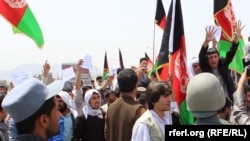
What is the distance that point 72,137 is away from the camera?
19.2ft

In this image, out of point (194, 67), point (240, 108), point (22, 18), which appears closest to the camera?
point (240, 108)

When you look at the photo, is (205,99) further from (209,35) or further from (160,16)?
(160,16)

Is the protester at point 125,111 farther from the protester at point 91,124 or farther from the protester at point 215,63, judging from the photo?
the protester at point 215,63

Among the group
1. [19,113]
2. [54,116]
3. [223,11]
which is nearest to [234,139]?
[54,116]

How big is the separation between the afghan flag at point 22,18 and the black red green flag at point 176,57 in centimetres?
242

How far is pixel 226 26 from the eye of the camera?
24.6 ft

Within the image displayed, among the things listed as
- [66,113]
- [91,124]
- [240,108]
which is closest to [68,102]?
[66,113]

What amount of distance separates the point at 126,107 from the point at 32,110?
6.80ft

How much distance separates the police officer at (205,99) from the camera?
2.58m

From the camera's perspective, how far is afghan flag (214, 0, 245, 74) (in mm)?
7418

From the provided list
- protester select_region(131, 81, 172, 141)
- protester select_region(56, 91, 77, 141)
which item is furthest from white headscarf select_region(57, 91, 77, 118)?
protester select_region(131, 81, 172, 141)

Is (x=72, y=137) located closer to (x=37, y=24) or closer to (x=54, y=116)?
(x=37, y=24)

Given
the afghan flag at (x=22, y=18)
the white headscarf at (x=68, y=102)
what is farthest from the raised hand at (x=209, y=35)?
the afghan flag at (x=22, y=18)

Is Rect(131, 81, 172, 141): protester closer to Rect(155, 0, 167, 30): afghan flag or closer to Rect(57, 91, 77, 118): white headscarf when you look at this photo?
Rect(57, 91, 77, 118): white headscarf
